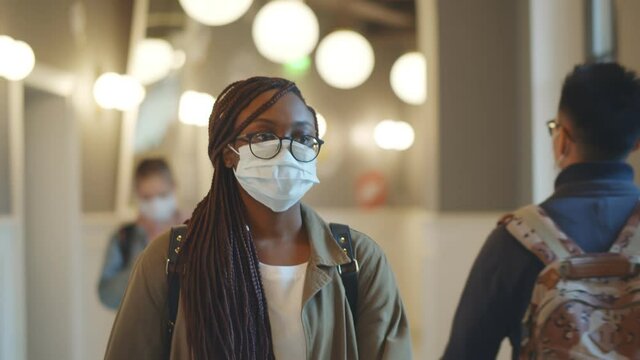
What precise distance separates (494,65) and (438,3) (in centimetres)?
52

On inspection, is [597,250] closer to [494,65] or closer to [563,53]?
[563,53]

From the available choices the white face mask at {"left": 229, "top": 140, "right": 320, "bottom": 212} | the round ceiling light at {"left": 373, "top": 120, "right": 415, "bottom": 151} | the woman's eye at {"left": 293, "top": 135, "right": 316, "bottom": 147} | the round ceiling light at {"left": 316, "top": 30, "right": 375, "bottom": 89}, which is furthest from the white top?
the round ceiling light at {"left": 373, "top": 120, "right": 415, "bottom": 151}

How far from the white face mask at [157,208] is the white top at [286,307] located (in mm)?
2199

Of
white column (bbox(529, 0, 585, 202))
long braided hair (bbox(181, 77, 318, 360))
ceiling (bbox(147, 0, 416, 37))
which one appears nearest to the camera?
long braided hair (bbox(181, 77, 318, 360))

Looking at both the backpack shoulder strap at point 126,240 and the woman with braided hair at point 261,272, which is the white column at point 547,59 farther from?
the woman with braided hair at point 261,272

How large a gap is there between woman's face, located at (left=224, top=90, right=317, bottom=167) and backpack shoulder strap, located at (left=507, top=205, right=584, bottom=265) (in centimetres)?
50

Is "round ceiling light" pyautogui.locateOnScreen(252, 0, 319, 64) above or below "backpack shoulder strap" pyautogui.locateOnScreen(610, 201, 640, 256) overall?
above

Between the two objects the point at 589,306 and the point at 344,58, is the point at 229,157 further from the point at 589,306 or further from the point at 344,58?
the point at 344,58

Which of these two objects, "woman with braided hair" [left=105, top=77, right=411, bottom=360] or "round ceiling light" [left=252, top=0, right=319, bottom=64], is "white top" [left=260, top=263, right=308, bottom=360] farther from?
"round ceiling light" [left=252, top=0, right=319, bottom=64]

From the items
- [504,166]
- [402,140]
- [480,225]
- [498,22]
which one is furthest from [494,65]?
[402,140]

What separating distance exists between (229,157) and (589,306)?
78cm

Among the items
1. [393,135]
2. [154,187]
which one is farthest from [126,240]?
[393,135]

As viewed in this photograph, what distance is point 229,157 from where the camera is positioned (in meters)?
1.67

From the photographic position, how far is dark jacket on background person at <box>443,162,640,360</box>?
1.75m
